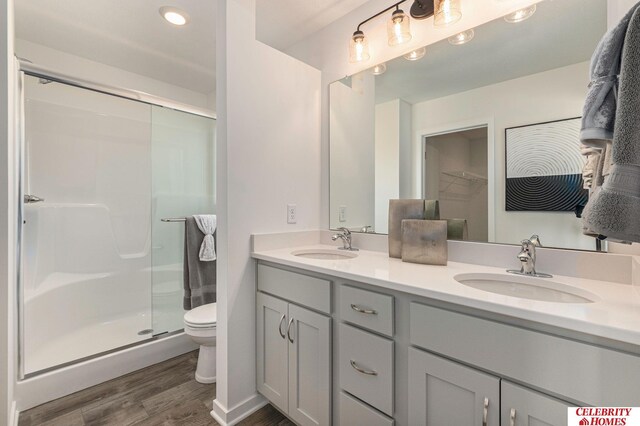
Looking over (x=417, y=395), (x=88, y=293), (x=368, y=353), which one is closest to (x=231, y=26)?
(x=368, y=353)

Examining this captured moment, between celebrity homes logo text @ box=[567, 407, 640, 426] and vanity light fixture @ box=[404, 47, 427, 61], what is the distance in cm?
160

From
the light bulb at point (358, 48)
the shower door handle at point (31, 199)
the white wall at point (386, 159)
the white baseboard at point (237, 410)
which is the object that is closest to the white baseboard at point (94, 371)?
the white baseboard at point (237, 410)

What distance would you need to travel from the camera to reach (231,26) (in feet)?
4.82

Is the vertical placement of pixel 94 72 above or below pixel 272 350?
above

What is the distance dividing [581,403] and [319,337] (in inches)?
34.2

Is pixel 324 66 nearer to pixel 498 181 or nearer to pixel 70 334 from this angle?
pixel 498 181

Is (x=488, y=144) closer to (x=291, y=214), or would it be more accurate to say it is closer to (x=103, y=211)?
(x=291, y=214)

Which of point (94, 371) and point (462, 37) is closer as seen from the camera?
point (462, 37)

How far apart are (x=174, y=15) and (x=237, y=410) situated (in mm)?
2481

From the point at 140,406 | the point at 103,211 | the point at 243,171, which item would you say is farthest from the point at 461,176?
the point at 103,211

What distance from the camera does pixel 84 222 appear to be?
2.45 m

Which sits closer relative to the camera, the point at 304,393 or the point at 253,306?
the point at 304,393

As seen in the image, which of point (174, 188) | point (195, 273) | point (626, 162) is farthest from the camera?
point (174, 188)

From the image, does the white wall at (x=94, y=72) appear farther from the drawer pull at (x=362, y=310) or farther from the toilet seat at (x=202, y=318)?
the drawer pull at (x=362, y=310)
